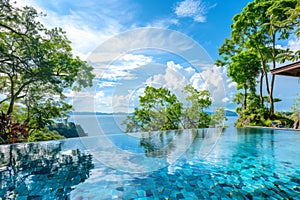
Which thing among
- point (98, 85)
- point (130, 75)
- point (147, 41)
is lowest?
point (98, 85)

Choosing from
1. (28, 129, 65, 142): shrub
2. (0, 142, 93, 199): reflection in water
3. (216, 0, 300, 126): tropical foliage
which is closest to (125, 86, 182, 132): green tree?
(28, 129, 65, 142): shrub

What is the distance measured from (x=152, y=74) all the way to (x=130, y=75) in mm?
1265

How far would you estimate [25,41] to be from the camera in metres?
7.49

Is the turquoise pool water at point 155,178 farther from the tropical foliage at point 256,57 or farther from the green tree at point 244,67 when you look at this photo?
the green tree at point 244,67

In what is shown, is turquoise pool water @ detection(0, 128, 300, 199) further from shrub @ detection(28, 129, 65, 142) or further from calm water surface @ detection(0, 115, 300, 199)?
shrub @ detection(28, 129, 65, 142)

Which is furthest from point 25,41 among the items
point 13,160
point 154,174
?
point 154,174

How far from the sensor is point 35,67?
24.8ft

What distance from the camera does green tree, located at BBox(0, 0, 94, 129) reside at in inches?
290

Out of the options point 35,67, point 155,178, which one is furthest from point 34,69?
point 155,178

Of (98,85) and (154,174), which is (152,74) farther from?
(154,174)

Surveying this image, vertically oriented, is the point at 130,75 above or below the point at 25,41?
below

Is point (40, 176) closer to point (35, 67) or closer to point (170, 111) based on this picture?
point (35, 67)

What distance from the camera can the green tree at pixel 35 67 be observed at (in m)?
7.36

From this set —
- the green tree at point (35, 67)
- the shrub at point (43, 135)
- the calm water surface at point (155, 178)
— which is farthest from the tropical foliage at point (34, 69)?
the calm water surface at point (155, 178)
